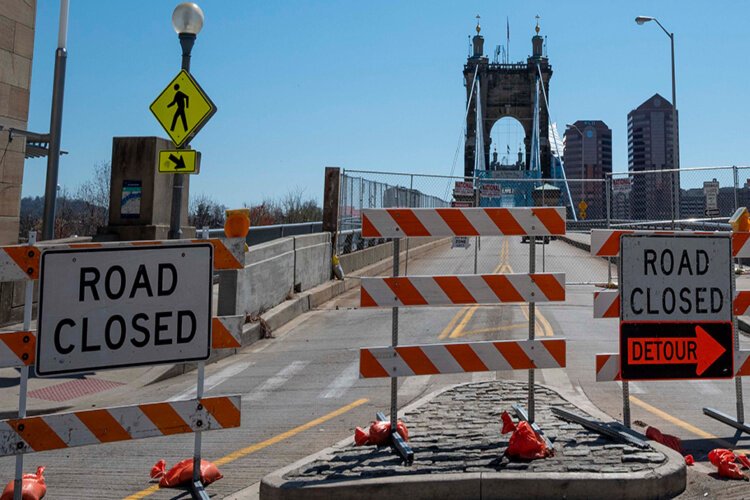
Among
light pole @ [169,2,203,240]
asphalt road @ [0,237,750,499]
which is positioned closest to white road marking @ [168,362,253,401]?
asphalt road @ [0,237,750,499]

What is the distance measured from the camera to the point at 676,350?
5414 millimetres

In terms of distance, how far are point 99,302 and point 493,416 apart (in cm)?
349

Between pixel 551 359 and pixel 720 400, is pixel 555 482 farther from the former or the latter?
pixel 720 400

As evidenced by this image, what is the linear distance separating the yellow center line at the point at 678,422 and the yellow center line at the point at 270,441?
9.24 ft

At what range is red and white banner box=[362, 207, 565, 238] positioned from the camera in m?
5.32

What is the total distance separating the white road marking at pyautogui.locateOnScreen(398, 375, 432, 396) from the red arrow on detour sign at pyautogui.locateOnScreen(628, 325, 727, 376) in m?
2.89

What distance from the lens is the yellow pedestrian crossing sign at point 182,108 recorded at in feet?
35.5

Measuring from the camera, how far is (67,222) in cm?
2211

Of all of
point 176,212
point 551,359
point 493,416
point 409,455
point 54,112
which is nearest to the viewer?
point 409,455

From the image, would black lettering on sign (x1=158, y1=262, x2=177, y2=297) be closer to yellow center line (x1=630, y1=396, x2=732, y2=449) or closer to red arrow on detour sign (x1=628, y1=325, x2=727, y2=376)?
red arrow on detour sign (x1=628, y1=325, x2=727, y2=376)

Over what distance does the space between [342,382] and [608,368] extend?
372 cm

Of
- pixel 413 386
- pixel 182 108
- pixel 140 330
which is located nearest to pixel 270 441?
pixel 140 330

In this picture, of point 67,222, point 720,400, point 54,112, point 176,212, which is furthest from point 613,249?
point 67,222

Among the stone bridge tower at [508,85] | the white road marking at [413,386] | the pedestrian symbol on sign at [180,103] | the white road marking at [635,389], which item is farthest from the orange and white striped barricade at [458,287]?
the stone bridge tower at [508,85]
